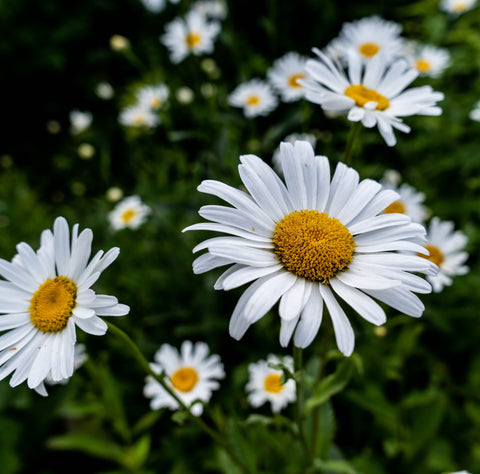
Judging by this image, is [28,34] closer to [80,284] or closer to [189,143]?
[189,143]

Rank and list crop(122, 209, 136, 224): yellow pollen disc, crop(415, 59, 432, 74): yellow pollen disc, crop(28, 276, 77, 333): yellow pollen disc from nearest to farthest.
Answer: crop(28, 276, 77, 333): yellow pollen disc, crop(122, 209, 136, 224): yellow pollen disc, crop(415, 59, 432, 74): yellow pollen disc

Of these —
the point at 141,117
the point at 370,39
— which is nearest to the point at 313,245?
the point at 370,39

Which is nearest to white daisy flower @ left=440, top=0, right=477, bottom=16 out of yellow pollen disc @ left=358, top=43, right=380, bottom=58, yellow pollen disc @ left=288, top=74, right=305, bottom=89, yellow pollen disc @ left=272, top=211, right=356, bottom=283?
yellow pollen disc @ left=358, top=43, right=380, bottom=58

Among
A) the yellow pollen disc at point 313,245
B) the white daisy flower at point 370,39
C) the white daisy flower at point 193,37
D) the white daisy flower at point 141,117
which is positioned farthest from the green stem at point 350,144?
the white daisy flower at point 141,117

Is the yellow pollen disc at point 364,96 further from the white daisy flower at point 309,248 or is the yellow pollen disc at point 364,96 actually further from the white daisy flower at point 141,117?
the white daisy flower at point 141,117

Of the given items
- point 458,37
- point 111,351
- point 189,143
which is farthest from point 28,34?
point 458,37

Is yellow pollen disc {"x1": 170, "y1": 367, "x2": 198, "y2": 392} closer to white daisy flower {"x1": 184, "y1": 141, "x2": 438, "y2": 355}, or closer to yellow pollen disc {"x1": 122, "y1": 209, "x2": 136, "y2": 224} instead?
white daisy flower {"x1": 184, "y1": 141, "x2": 438, "y2": 355}

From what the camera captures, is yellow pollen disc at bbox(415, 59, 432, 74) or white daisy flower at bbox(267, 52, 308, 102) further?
yellow pollen disc at bbox(415, 59, 432, 74)
